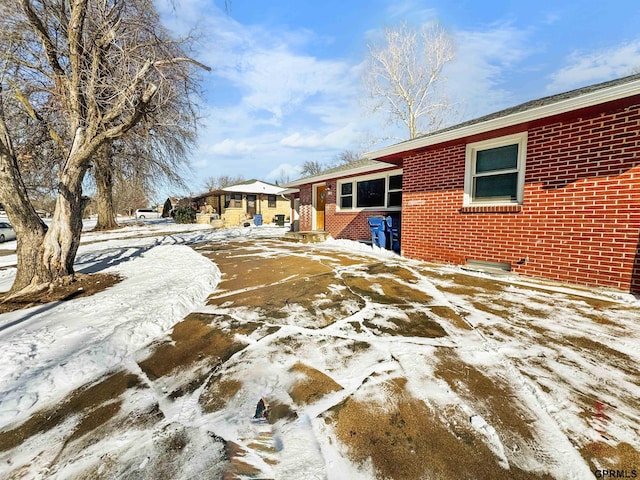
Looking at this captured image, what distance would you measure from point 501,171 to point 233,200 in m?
24.8

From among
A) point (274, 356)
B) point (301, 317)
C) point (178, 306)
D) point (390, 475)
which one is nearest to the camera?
point (390, 475)

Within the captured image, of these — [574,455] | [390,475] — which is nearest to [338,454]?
[390,475]

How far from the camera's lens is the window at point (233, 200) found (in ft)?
85.6

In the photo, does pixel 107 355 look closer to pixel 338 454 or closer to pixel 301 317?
pixel 301 317

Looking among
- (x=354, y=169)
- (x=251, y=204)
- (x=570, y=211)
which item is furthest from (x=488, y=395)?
(x=251, y=204)

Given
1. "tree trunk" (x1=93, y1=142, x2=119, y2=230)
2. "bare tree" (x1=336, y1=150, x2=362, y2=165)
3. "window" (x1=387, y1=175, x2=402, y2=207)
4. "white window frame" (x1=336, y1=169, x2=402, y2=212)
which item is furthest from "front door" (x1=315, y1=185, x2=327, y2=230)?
"bare tree" (x1=336, y1=150, x2=362, y2=165)

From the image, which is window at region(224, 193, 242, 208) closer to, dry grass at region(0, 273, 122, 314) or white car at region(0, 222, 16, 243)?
white car at region(0, 222, 16, 243)

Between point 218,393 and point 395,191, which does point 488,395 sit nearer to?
point 218,393

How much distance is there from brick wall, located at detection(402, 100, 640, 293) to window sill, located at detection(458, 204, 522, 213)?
0.06m

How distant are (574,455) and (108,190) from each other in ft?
69.9

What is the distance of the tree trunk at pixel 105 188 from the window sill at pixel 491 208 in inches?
570

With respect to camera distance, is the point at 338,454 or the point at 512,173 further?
the point at 512,173

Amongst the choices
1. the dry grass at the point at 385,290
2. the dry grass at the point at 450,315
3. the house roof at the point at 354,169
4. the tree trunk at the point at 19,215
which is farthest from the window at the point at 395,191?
the tree trunk at the point at 19,215

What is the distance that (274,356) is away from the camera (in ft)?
6.95
